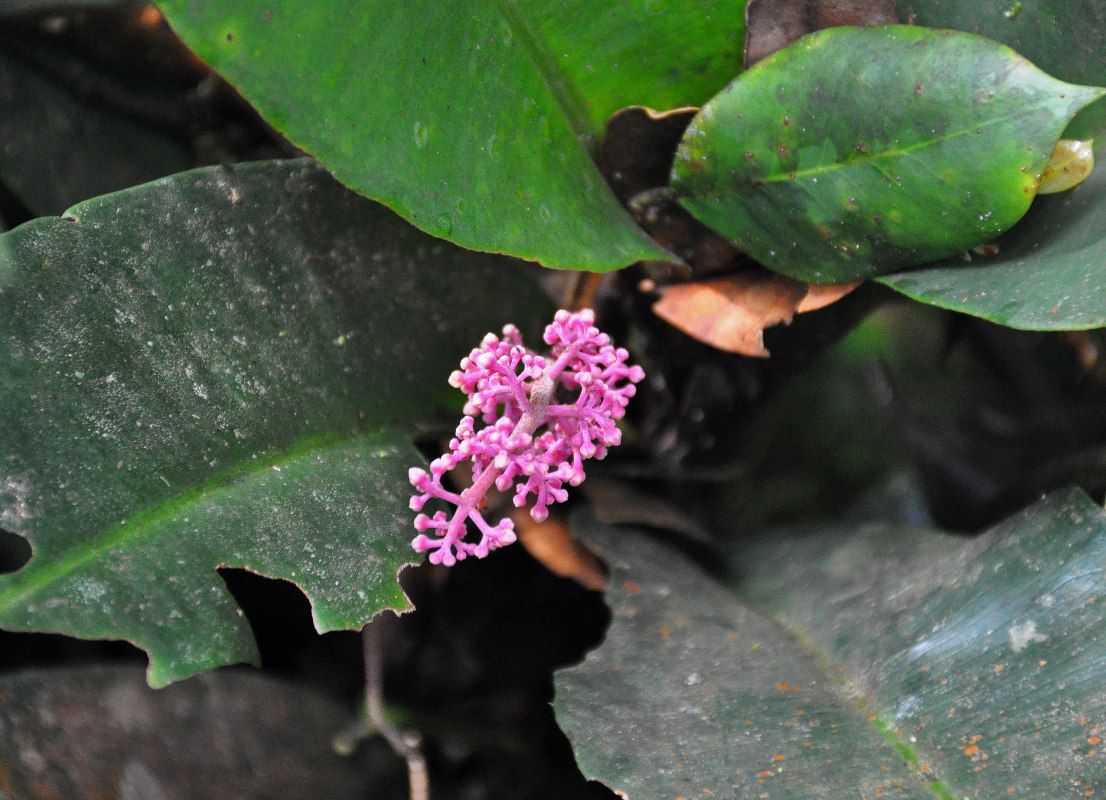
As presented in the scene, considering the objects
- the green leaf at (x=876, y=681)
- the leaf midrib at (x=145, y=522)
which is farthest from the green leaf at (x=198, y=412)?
the green leaf at (x=876, y=681)

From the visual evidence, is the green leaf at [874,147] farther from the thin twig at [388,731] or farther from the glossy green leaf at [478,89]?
the thin twig at [388,731]

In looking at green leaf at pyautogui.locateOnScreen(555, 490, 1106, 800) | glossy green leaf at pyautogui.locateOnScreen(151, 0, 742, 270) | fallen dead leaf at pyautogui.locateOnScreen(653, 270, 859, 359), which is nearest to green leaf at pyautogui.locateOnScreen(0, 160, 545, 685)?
glossy green leaf at pyautogui.locateOnScreen(151, 0, 742, 270)

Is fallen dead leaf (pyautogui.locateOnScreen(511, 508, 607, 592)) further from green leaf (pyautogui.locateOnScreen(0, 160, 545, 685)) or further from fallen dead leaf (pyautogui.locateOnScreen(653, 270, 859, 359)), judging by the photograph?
fallen dead leaf (pyautogui.locateOnScreen(653, 270, 859, 359))

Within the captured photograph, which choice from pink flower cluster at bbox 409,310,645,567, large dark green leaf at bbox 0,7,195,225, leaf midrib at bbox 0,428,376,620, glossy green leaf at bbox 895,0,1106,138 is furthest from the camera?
large dark green leaf at bbox 0,7,195,225

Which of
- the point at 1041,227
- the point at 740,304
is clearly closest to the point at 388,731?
the point at 740,304

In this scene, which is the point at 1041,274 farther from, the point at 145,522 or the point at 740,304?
the point at 145,522

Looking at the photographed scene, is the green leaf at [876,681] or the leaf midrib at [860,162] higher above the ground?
the leaf midrib at [860,162]

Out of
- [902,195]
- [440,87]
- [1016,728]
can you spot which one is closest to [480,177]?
[440,87]
